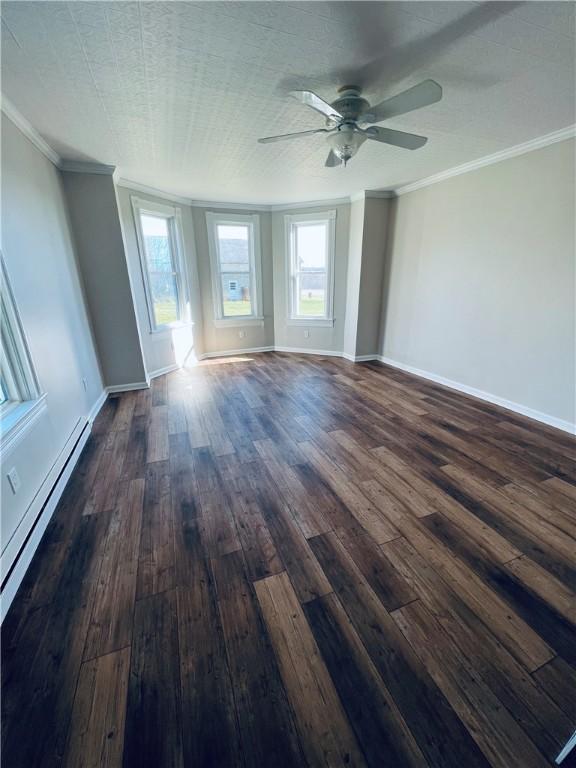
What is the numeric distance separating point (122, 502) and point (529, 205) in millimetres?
4281

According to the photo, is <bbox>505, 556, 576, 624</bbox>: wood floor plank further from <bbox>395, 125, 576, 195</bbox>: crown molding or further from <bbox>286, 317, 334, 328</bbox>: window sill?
<bbox>286, 317, 334, 328</bbox>: window sill

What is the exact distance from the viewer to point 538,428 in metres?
2.92

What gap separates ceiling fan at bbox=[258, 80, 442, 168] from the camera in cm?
170

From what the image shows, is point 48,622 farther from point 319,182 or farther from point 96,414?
point 319,182

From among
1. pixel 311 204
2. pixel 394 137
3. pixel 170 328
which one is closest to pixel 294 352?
pixel 170 328

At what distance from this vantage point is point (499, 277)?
325 centimetres

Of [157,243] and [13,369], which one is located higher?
[157,243]

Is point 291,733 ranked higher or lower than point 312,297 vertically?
lower

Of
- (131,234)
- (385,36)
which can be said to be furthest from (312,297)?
(385,36)

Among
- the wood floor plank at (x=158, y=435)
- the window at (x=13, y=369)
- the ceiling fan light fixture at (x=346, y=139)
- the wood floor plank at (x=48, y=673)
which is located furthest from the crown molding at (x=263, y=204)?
the wood floor plank at (x=48, y=673)

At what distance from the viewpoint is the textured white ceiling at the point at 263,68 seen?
140cm

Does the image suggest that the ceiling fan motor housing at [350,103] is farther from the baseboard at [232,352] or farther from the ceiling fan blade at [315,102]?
the baseboard at [232,352]

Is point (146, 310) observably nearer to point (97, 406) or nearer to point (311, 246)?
point (97, 406)

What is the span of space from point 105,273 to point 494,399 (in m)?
4.68
